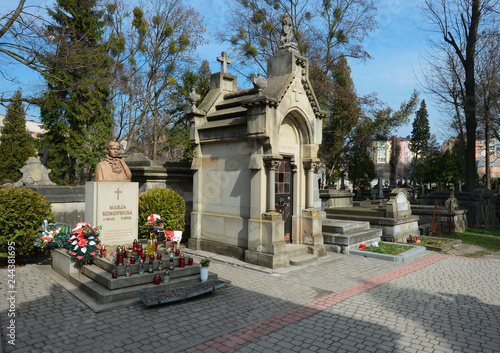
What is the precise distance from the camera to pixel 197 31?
89.3 ft

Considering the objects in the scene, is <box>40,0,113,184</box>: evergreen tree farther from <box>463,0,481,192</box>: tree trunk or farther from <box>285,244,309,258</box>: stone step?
<box>463,0,481,192</box>: tree trunk

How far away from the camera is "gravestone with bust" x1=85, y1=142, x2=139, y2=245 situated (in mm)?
8031

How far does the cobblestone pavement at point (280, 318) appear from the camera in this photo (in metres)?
4.64

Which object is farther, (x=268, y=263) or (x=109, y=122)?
(x=109, y=122)

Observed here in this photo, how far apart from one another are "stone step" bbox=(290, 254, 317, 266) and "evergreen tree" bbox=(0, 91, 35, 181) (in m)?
35.2

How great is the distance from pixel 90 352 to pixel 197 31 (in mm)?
27078

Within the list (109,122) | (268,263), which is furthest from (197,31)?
(268,263)

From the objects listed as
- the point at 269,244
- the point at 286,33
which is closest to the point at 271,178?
the point at 269,244

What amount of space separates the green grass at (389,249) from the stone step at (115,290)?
627cm

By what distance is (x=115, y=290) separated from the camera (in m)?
6.11

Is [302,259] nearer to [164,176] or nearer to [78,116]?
[164,176]

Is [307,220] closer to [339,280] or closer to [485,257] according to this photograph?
[339,280]

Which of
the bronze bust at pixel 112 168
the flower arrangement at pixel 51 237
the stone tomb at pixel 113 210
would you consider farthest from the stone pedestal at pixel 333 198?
the flower arrangement at pixel 51 237

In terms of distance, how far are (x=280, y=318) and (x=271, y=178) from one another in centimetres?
420
